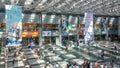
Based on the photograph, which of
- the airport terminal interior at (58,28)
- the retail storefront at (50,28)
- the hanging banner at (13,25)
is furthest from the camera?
the retail storefront at (50,28)

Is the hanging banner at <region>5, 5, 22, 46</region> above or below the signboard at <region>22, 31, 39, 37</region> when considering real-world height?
above

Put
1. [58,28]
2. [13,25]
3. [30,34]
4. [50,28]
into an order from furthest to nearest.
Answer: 1. [58,28]
2. [50,28]
3. [30,34]
4. [13,25]

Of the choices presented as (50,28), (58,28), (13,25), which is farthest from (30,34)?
(13,25)

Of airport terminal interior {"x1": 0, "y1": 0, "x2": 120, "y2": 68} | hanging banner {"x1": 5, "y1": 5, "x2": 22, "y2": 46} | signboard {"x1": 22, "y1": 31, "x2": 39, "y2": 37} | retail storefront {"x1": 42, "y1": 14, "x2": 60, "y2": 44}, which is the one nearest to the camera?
hanging banner {"x1": 5, "y1": 5, "x2": 22, "y2": 46}

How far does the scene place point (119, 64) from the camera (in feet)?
66.8

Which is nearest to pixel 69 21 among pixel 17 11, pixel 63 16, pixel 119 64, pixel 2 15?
pixel 63 16

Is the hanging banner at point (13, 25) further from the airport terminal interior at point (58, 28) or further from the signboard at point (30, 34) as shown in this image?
the signboard at point (30, 34)

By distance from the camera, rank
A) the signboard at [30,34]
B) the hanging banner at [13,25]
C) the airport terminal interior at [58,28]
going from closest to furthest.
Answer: the hanging banner at [13,25]
the airport terminal interior at [58,28]
the signboard at [30,34]

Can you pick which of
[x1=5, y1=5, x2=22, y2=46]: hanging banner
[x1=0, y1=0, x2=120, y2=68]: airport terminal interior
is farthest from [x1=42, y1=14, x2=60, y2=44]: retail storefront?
[x1=5, y1=5, x2=22, y2=46]: hanging banner

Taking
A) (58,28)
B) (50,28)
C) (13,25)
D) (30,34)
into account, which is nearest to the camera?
(13,25)

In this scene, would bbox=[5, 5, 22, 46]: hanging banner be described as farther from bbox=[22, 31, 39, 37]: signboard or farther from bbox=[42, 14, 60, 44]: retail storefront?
bbox=[42, 14, 60, 44]: retail storefront

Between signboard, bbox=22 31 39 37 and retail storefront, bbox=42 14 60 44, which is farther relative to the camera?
retail storefront, bbox=42 14 60 44

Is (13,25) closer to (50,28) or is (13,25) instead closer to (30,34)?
(30,34)

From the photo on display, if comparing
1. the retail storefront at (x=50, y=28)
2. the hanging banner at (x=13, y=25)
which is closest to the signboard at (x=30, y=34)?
the retail storefront at (x=50, y=28)
